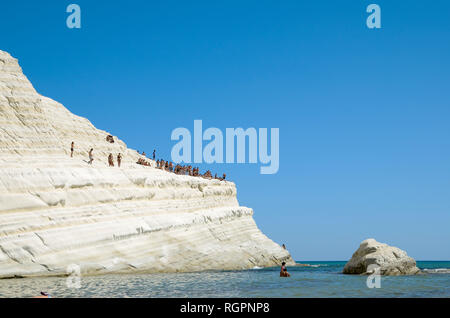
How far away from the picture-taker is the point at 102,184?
36906 millimetres

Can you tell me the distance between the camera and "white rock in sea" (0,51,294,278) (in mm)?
31734

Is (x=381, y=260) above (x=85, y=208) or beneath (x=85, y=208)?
beneath

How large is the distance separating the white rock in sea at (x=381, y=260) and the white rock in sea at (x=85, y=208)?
12.1 metres

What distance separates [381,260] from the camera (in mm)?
35375

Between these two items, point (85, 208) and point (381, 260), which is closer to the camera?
point (85, 208)

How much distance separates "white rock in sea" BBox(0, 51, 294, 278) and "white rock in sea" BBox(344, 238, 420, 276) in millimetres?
12111

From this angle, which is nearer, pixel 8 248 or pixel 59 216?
pixel 8 248

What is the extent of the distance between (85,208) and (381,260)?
2084 cm

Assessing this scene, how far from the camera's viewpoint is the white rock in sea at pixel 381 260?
35344mm

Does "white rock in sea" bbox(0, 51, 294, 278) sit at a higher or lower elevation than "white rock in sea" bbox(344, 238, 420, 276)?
higher
